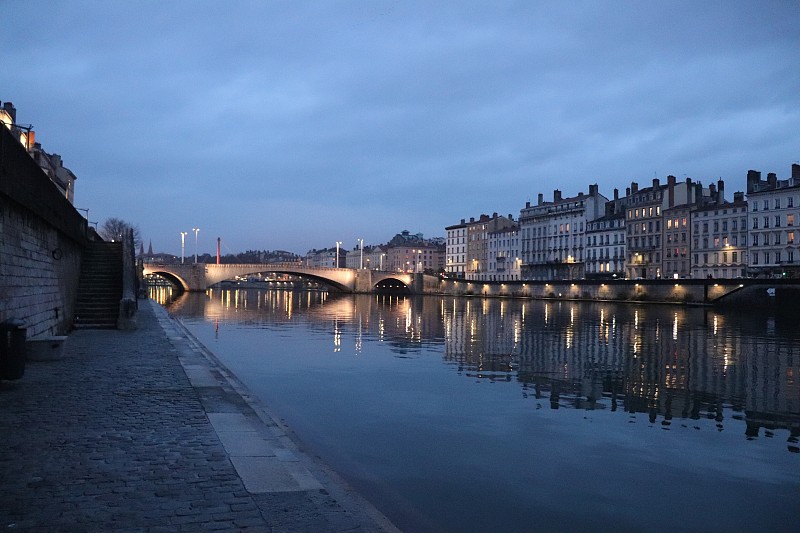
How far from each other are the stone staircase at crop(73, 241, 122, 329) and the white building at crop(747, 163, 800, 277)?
85.6 m

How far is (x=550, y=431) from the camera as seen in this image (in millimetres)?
14320

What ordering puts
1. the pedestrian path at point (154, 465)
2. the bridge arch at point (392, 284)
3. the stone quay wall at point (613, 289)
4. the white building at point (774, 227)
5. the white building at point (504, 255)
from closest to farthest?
the pedestrian path at point (154, 465) < the stone quay wall at point (613, 289) < the white building at point (774, 227) < the bridge arch at point (392, 284) < the white building at point (504, 255)

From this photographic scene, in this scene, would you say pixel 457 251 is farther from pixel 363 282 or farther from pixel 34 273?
pixel 34 273

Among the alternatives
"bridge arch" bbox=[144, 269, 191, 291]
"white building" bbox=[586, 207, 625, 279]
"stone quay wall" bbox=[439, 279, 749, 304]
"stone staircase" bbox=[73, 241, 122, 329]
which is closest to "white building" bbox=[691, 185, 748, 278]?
"stone quay wall" bbox=[439, 279, 749, 304]

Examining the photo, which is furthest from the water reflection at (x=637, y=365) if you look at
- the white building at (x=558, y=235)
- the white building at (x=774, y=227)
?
the white building at (x=558, y=235)

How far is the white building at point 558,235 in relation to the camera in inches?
5276

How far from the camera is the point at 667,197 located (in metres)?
115

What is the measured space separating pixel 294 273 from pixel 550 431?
399 ft

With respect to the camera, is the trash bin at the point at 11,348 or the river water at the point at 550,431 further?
the trash bin at the point at 11,348

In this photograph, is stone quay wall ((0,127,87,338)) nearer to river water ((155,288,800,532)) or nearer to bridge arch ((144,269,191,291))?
river water ((155,288,800,532))

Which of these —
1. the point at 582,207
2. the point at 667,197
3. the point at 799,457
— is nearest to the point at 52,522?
the point at 799,457

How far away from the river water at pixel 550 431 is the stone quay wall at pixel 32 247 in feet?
21.4

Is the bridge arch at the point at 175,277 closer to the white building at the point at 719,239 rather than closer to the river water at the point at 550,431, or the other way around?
the white building at the point at 719,239

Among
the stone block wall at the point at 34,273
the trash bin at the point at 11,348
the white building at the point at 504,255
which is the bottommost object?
the trash bin at the point at 11,348
